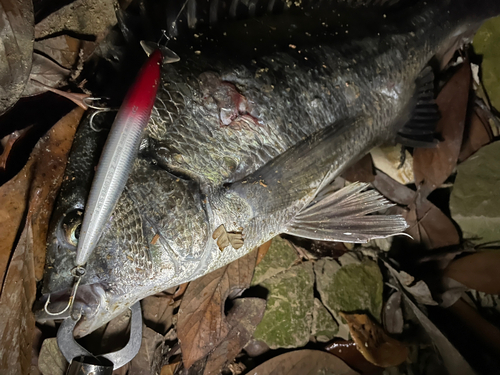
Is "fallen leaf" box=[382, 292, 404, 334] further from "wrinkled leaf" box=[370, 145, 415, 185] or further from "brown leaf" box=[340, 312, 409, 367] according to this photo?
"wrinkled leaf" box=[370, 145, 415, 185]

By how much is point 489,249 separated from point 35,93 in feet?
11.5

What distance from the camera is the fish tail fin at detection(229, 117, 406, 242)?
64.2 inches

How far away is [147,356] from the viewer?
1890mm

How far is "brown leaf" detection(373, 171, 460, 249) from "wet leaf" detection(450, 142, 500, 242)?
0.43 ft

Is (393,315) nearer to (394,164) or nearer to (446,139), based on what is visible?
(394,164)

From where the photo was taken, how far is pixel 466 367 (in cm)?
238

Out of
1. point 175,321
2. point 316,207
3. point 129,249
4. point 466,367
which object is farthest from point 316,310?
point 129,249

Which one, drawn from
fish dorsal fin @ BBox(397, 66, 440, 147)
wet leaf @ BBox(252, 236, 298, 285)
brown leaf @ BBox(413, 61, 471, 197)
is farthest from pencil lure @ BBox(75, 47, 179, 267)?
brown leaf @ BBox(413, 61, 471, 197)

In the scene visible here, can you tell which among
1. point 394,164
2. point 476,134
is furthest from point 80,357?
point 476,134

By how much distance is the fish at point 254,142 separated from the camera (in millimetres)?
1311

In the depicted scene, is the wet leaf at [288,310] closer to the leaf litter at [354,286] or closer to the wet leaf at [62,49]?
the leaf litter at [354,286]

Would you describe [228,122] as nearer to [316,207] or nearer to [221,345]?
[316,207]

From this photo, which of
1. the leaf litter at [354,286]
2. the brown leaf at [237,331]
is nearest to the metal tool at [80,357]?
the leaf litter at [354,286]

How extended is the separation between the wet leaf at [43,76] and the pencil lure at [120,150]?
829mm
